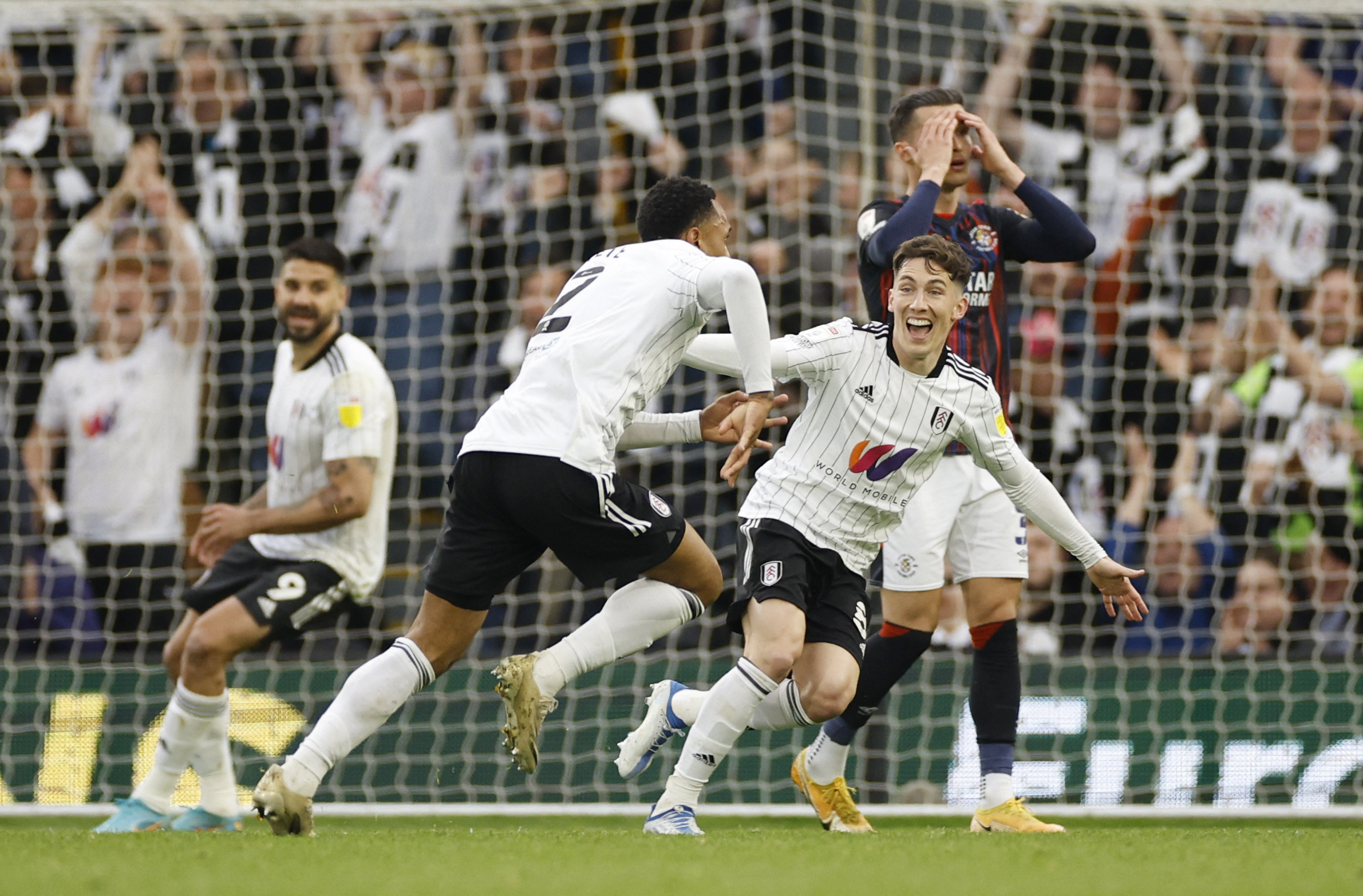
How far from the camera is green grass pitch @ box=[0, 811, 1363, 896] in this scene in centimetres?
282

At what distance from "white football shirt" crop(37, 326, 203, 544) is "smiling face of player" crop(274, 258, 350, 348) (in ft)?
8.07

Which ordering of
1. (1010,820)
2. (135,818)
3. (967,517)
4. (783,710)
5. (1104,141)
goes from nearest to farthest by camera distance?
(783,710)
(1010,820)
(967,517)
(135,818)
(1104,141)

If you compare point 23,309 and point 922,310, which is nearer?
point 922,310

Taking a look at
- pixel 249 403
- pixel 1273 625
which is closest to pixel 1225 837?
pixel 1273 625

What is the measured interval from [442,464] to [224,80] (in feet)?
7.92

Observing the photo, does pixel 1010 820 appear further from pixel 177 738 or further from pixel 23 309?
pixel 23 309

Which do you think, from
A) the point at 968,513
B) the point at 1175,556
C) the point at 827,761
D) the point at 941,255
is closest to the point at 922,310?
the point at 941,255

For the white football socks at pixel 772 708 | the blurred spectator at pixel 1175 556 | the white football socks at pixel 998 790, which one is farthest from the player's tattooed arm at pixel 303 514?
the blurred spectator at pixel 1175 556

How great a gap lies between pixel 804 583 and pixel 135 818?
2.40m

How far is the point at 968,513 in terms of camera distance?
4891 millimetres

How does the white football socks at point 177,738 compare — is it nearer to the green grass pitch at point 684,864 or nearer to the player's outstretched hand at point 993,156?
the green grass pitch at point 684,864

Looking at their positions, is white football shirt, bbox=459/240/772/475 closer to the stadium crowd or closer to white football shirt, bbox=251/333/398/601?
white football shirt, bbox=251/333/398/601

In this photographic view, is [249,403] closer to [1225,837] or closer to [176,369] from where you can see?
[176,369]

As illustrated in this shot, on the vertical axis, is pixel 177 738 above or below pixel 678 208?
below
